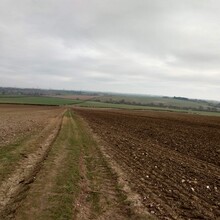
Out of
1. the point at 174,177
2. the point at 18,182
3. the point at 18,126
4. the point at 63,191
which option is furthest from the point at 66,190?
the point at 18,126

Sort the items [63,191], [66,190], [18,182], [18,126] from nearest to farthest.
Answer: [63,191]
[66,190]
[18,182]
[18,126]

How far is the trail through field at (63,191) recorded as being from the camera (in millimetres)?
7422

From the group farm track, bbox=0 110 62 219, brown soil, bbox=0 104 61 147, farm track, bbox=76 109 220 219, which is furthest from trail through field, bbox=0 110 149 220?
brown soil, bbox=0 104 61 147

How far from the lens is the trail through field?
7422 mm

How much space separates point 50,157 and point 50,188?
5002 mm

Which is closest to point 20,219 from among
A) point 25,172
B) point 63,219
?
point 63,219

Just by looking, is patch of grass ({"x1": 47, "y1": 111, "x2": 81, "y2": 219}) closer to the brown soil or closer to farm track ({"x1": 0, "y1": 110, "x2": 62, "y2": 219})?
farm track ({"x1": 0, "y1": 110, "x2": 62, "y2": 219})

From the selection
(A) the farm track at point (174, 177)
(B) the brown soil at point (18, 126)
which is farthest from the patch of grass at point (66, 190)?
(B) the brown soil at point (18, 126)

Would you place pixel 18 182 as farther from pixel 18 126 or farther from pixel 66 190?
pixel 18 126

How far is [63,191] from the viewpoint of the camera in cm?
904

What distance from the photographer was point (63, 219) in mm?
6918

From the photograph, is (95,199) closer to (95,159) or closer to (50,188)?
(50,188)

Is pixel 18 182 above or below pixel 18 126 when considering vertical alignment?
above

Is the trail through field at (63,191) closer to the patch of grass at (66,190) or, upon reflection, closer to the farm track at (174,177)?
the patch of grass at (66,190)
